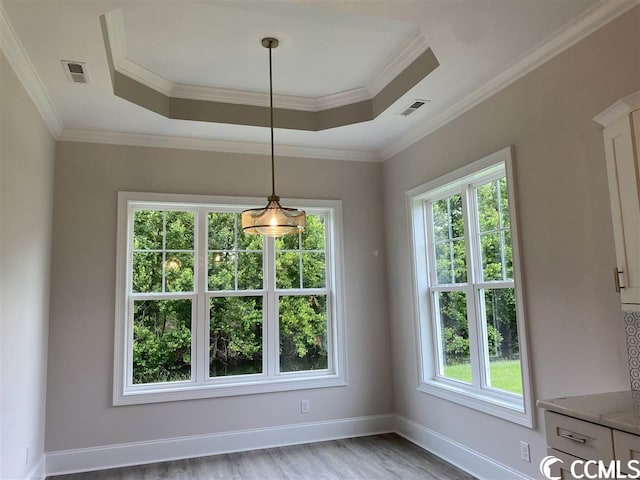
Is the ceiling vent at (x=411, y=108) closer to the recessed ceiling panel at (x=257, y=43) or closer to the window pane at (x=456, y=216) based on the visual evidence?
the recessed ceiling panel at (x=257, y=43)

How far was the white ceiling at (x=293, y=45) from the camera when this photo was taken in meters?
2.53

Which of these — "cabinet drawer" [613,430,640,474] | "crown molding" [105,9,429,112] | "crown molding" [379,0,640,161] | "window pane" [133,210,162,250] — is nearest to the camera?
"cabinet drawer" [613,430,640,474]

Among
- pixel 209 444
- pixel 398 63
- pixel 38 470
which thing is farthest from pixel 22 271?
pixel 398 63

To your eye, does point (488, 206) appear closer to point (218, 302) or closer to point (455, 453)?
point (455, 453)

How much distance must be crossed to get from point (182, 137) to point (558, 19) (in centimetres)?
318

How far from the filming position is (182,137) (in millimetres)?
4379

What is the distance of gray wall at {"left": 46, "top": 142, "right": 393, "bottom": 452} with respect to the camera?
396 centimetres

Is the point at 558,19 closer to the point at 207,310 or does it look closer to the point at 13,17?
the point at 13,17

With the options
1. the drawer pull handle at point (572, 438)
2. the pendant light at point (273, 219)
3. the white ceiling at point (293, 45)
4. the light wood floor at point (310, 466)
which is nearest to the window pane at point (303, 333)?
the light wood floor at point (310, 466)

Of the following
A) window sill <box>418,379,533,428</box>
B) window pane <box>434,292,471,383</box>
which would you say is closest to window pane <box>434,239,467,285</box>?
window pane <box>434,292,471,383</box>

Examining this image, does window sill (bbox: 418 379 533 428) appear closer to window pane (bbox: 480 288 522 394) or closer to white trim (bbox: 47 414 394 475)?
window pane (bbox: 480 288 522 394)

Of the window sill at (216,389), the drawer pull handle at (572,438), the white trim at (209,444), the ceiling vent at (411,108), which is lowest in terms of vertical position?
the white trim at (209,444)

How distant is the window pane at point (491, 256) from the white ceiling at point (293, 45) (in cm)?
106

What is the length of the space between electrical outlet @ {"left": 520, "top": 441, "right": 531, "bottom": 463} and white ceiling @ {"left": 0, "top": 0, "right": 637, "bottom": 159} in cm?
247
